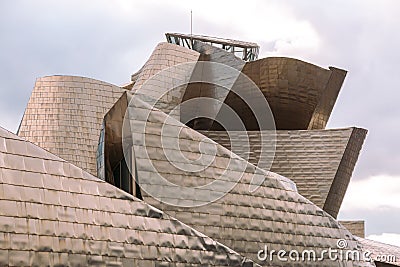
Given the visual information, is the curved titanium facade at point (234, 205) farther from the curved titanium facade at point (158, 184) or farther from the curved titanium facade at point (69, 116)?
the curved titanium facade at point (69, 116)

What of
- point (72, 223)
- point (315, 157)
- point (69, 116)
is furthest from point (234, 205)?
point (315, 157)

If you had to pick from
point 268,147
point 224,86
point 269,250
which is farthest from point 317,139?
point 269,250

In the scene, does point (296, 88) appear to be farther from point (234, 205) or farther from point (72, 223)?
point (72, 223)

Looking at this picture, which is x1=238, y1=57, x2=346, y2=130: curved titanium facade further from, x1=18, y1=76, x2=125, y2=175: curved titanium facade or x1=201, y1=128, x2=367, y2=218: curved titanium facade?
x1=18, y1=76, x2=125, y2=175: curved titanium facade

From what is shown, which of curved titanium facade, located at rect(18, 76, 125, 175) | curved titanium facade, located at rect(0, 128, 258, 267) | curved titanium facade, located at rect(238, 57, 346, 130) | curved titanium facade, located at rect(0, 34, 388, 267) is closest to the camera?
curved titanium facade, located at rect(0, 128, 258, 267)

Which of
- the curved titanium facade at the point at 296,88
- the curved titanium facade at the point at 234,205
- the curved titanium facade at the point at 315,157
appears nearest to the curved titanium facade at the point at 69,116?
the curved titanium facade at the point at 315,157

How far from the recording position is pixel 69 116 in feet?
76.1

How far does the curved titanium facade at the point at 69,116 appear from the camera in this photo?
2288cm

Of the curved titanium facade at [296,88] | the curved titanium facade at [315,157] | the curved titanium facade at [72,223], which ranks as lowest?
the curved titanium facade at [72,223]

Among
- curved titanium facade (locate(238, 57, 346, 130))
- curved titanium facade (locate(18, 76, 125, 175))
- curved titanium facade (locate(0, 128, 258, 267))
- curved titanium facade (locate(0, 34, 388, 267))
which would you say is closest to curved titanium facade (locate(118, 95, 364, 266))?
curved titanium facade (locate(0, 34, 388, 267))

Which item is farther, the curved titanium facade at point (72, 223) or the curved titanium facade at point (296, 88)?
the curved titanium facade at point (296, 88)

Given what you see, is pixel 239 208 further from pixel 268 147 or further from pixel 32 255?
pixel 268 147

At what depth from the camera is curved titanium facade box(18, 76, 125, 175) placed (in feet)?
75.0

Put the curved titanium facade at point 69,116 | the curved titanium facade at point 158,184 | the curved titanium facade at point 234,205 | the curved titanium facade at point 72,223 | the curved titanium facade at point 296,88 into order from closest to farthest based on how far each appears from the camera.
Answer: the curved titanium facade at point 72,223, the curved titanium facade at point 158,184, the curved titanium facade at point 234,205, the curved titanium facade at point 69,116, the curved titanium facade at point 296,88
